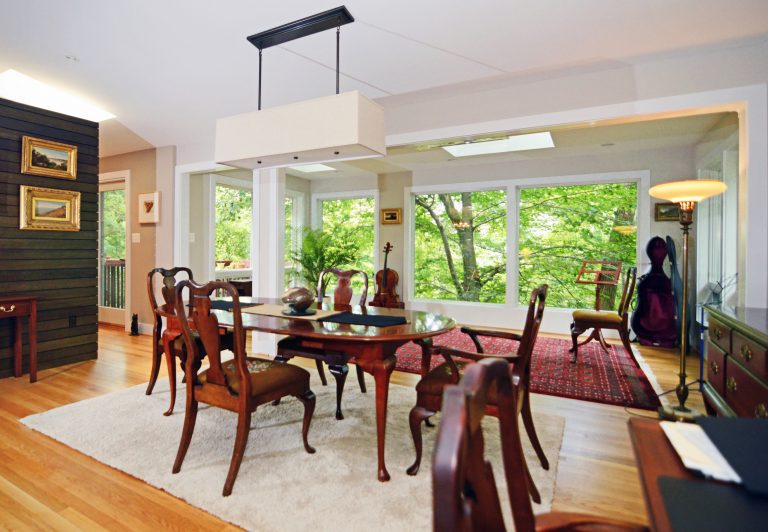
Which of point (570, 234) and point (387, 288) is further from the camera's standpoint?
point (387, 288)

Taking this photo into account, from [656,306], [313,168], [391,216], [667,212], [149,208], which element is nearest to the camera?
[656,306]

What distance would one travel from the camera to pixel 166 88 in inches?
154

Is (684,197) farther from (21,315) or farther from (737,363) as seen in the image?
(21,315)

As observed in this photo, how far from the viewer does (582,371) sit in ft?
12.4

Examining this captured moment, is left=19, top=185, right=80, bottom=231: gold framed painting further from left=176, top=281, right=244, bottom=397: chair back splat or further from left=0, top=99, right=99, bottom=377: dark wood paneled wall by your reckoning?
left=176, top=281, right=244, bottom=397: chair back splat

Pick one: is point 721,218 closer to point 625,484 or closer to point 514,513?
point 625,484

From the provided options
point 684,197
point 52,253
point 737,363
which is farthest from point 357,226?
point 737,363

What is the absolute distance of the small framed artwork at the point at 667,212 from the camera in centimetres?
506

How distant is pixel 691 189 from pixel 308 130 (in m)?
2.43

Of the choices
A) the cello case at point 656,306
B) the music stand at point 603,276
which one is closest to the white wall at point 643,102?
the cello case at point 656,306

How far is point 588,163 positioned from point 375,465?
196 inches

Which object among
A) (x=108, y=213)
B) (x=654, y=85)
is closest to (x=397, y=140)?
(x=654, y=85)

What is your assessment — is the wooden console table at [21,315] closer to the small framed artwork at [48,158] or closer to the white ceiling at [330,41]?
the small framed artwork at [48,158]

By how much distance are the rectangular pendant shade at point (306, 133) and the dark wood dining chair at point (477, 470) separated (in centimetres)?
172
